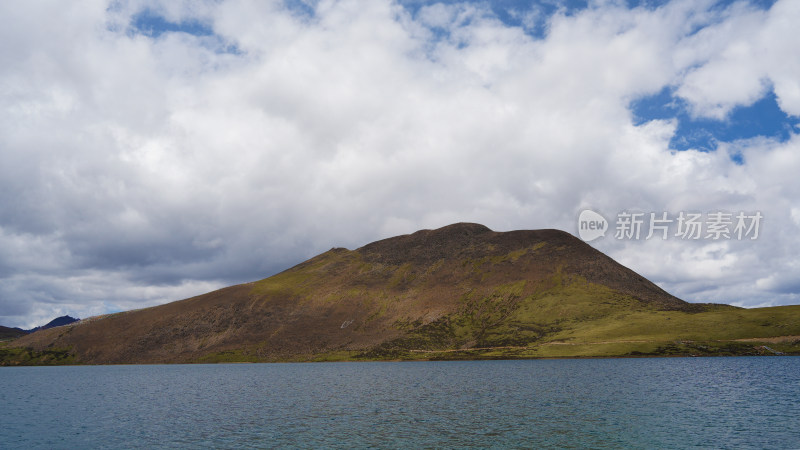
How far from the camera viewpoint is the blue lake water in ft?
170

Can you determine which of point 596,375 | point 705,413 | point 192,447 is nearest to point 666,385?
point 596,375

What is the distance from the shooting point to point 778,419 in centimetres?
5888

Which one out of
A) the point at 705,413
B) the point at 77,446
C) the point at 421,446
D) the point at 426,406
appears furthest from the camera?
the point at 426,406

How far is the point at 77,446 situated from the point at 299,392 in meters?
53.7

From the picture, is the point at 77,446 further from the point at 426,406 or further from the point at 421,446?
the point at 426,406

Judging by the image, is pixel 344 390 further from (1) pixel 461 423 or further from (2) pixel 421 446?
(2) pixel 421 446

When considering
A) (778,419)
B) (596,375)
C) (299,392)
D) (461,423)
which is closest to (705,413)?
(778,419)

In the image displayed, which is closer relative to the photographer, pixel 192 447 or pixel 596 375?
pixel 192 447

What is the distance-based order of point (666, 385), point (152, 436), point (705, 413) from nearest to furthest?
point (152, 436) → point (705, 413) → point (666, 385)

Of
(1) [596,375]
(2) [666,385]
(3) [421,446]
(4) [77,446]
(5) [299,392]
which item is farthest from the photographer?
(1) [596,375]

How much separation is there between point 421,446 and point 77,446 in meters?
36.2

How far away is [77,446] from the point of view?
53.1 m

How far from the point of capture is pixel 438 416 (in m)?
66.8

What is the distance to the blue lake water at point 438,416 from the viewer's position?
5191 centimetres
